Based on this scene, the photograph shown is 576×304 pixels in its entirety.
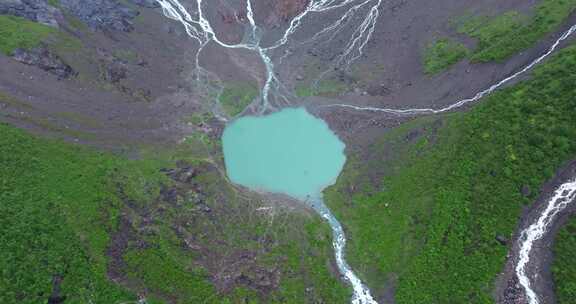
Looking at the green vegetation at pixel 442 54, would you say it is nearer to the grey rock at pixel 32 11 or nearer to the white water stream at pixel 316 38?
the white water stream at pixel 316 38

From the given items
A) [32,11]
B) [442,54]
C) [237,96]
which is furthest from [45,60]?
[442,54]

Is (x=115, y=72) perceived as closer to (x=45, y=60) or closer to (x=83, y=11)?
(x=45, y=60)

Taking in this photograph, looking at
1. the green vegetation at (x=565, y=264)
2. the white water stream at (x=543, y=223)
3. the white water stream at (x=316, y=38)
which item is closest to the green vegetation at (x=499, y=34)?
the white water stream at (x=316, y=38)

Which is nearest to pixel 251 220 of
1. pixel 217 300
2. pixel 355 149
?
pixel 217 300

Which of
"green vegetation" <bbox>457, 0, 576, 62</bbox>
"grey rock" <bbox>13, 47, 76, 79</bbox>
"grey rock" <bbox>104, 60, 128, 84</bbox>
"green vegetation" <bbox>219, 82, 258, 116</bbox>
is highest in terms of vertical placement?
"grey rock" <bbox>13, 47, 76, 79</bbox>

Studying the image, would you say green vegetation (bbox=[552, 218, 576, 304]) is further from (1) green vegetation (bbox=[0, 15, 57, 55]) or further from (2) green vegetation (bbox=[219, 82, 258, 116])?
(1) green vegetation (bbox=[0, 15, 57, 55])

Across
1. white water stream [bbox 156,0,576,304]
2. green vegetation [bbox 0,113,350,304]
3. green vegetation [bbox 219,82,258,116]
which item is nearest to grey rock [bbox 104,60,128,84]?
white water stream [bbox 156,0,576,304]
